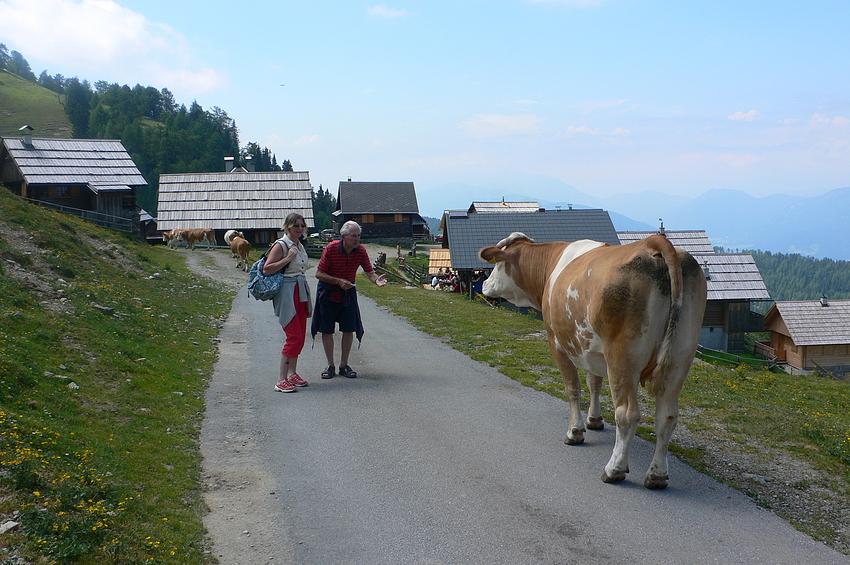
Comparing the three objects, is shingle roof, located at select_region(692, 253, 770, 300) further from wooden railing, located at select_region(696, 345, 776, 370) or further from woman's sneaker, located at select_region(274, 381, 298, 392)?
woman's sneaker, located at select_region(274, 381, 298, 392)

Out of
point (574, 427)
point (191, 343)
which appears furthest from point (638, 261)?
point (191, 343)

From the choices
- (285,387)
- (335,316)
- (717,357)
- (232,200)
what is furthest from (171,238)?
(285,387)

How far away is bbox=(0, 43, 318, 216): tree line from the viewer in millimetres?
100125

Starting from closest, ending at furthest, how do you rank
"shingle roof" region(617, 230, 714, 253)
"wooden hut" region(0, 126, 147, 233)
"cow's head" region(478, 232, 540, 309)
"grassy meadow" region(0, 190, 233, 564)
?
"grassy meadow" region(0, 190, 233, 564), "cow's head" region(478, 232, 540, 309), "wooden hut" region(0, 126, 147, 233), "shingle roof" region(617, 230, 714, 253)

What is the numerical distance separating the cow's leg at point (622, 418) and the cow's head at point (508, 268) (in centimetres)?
256

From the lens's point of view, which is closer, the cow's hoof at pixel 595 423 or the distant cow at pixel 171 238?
the cow's hoof at pixel 595 423

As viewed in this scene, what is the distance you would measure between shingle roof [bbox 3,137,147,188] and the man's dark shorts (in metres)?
35.7

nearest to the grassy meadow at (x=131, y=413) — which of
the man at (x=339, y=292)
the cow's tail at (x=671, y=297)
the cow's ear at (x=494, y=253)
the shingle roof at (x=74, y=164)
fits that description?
the cow's tail at (x=671, y=297)

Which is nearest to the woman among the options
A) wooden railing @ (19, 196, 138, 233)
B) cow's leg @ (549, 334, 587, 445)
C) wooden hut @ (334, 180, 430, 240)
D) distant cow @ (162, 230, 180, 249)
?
cow's leg @ (549, 334, 587, 445)

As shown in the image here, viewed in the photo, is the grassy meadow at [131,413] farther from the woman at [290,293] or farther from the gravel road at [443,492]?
the woman at [290,293]

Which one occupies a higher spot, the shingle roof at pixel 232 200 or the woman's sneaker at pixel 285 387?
the shingle roof at pixel 232 200

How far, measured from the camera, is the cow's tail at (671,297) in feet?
15.7

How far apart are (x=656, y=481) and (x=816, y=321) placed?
37.5m

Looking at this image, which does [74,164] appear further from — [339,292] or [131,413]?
[131,413]
